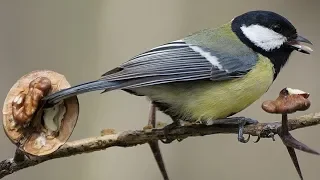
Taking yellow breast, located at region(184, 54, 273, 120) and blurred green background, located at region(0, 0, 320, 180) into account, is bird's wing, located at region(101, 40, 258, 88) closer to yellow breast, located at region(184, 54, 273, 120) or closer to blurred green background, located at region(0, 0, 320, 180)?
yellow breast, located at region(184, 54, 273, 120)

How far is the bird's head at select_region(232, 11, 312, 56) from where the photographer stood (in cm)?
104

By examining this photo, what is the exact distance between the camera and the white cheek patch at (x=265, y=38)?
1.04 m

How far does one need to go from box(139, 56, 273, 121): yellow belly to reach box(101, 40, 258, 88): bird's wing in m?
0.02

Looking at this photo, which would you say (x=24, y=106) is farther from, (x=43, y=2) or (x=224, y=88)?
(x=43, y=2)

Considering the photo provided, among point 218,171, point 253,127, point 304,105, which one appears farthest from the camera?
point 218,171

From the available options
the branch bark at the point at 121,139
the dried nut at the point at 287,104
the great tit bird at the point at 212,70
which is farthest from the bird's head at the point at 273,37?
the dried nut at the point at 287,104

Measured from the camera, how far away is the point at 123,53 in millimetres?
1688

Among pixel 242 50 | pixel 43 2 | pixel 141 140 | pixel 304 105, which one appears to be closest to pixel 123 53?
pixel 43 2

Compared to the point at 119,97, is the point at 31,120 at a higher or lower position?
higher

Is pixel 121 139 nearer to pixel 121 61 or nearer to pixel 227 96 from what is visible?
pixel 227 96

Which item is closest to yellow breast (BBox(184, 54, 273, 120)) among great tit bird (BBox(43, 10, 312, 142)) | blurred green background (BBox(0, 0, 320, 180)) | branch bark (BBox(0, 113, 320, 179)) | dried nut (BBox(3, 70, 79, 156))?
great tit bird (BBox(43, 10, 312, 142))

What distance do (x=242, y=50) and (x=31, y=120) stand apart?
523 mm

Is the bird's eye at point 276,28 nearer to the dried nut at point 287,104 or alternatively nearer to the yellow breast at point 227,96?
the yellow breast at point 227,96

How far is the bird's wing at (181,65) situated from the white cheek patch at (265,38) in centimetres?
2
